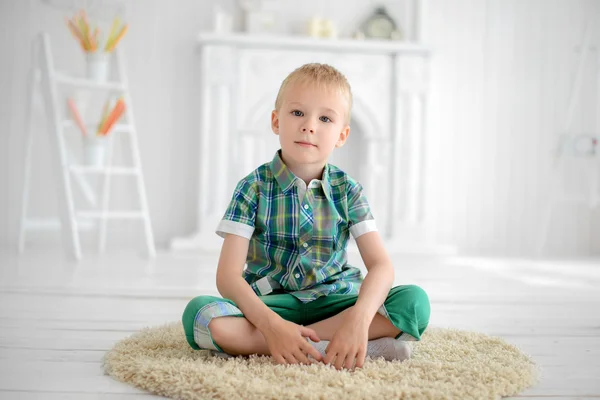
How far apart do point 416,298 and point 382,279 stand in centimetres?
7

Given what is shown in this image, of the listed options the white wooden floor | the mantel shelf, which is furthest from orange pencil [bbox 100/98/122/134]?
the mantel shelf

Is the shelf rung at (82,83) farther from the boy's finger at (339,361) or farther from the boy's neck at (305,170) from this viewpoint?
the boy's finger at (339,361)

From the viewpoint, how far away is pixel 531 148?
11.9ft

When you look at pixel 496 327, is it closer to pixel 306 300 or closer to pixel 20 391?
pixel 306 300

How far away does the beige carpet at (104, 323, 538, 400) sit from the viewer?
864mm

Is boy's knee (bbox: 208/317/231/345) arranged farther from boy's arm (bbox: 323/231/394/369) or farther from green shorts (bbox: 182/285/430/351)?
boy's arm (bbox: 323/231/394/369)

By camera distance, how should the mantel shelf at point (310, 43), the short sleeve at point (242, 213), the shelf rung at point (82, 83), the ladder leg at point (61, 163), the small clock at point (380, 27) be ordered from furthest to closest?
1. the small clock at point (380, 27)
2. the mantel shelf at point (310, 43)
3. the shelf rung at point (82, 83)
4. the ladder leg at point (61, 163)
5. the short sleeve at point (242, 213)

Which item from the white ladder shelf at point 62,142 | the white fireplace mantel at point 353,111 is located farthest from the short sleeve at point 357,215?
the white fireplace mantel at point 353,111

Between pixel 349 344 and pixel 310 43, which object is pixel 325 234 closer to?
pixel 349 344

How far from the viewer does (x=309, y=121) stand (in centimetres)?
112

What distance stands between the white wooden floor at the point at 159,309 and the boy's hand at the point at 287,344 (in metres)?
0.22

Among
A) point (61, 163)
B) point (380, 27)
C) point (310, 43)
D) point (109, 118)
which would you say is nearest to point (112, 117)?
point (109, 118)

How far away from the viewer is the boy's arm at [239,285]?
1014 millimetres

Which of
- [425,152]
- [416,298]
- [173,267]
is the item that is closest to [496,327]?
[416,298]
